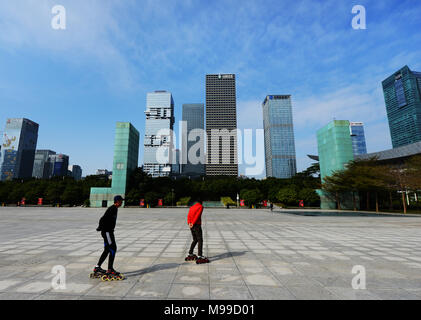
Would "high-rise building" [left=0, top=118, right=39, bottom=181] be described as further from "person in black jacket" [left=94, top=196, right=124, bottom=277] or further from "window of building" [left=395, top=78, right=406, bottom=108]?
"window of building" [left=395, top=78, right=406, bottom=108]

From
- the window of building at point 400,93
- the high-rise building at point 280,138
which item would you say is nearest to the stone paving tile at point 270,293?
the high-rise building at point 280,138

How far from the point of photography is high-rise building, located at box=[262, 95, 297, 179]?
540 ft

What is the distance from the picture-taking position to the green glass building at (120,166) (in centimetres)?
4528

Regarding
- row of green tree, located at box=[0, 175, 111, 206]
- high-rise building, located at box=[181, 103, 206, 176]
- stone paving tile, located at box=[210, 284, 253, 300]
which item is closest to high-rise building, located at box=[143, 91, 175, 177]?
Answer: high-rise building, located at box=[181, 103, 206, 176]

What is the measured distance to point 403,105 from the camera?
152750 millimetres

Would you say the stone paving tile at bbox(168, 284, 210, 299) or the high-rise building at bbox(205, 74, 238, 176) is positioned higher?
the high-rise building at bbox(205, 74, 238, 176)

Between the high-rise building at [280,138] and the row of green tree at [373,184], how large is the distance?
12154 centimetres

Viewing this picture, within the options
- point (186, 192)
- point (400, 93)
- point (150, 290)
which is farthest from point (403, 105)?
point (150, 290)

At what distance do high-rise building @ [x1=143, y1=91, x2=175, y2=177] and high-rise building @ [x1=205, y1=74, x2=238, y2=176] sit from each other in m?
43.7

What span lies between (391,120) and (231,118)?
452 ft

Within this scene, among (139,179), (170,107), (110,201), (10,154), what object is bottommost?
(110,201)

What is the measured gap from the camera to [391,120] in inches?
6403
